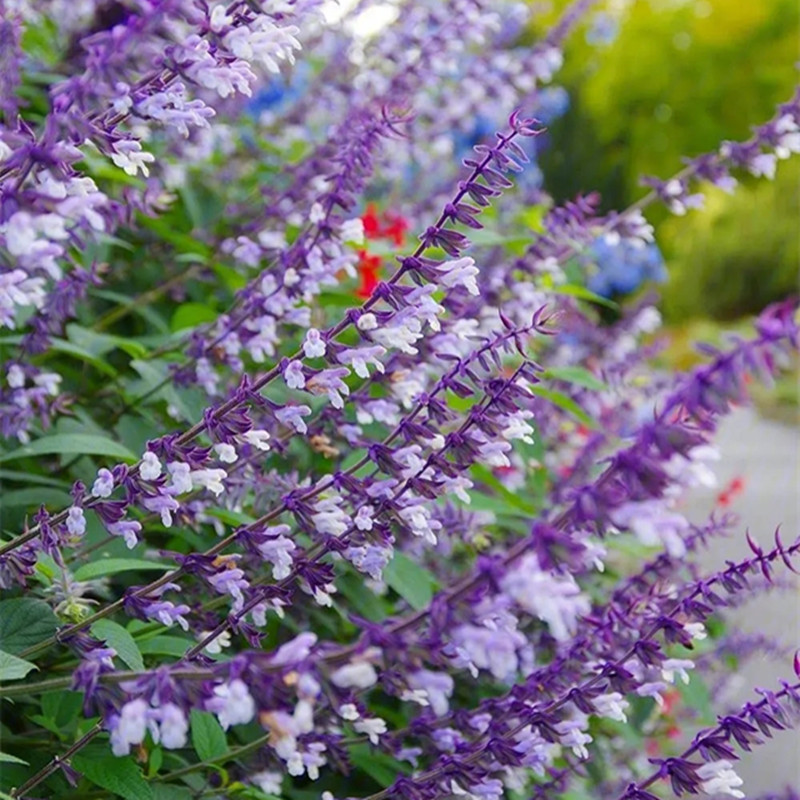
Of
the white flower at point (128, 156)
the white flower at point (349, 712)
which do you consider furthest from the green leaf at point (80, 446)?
the white flower at point (349, 712)

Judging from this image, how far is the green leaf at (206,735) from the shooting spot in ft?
5.07

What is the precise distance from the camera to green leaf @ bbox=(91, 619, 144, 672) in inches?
52.4

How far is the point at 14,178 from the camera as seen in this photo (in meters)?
1.23

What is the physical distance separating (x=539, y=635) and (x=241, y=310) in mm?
850

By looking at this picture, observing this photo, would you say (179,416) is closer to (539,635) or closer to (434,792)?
(539,635)

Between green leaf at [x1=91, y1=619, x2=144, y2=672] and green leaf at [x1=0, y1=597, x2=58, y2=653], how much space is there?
3.5 inches

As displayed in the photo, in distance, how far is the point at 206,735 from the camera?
1556 mm

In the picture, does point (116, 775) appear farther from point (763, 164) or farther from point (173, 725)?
point (763, 164)

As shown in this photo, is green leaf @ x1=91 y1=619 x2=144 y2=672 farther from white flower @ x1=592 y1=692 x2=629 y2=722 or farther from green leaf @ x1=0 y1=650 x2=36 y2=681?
white flower @ x1=592 y1=692 x2=629 y2=722

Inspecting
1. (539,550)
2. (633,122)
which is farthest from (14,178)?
(633,122)

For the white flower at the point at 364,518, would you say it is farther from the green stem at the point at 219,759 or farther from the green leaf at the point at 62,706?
the green leaf at the point at 62,706

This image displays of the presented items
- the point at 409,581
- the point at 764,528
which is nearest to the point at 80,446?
the point at 409,581

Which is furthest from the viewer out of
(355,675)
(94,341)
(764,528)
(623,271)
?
(623,271)

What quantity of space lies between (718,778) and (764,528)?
5018 millimetres
